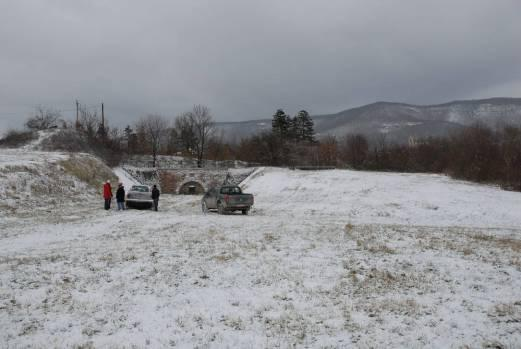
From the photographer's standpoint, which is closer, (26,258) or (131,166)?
(26,258)

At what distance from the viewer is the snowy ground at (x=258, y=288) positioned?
221 inches

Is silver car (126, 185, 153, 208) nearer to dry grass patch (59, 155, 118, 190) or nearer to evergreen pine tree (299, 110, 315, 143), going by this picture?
Answer: dry grass patch (59, 155, 118, 190)

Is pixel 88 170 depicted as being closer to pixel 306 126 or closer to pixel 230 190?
pixel 230 190

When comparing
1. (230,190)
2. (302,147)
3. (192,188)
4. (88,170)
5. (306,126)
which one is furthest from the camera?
(306,126)

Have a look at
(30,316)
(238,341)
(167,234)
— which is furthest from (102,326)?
(167,234)

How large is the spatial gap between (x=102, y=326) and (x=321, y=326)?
11.2 feet

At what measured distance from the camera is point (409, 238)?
488 inches

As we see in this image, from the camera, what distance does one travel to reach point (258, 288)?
7.61 meters

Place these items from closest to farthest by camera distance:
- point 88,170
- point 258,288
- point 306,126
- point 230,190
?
point 258,288 → point 230,190 → point 88,170 → point 306,126

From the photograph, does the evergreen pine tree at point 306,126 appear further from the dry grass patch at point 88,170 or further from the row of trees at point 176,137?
the dry grass patch at point 88,170

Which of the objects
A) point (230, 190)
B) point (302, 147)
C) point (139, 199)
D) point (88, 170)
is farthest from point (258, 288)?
point (302, 147)

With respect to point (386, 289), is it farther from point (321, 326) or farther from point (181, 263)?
point (181, 263)

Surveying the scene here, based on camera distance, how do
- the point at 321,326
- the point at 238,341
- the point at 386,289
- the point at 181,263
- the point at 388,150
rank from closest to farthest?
the point at 238,341 < the point at 321,326 < the point at 386,289 < the point at 181,263 < the point at 388,150

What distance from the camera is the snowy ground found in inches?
221
